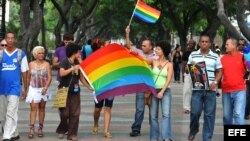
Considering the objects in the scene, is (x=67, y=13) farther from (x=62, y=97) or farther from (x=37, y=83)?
(x=62, y=97)

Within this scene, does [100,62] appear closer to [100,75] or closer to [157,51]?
[100,75]

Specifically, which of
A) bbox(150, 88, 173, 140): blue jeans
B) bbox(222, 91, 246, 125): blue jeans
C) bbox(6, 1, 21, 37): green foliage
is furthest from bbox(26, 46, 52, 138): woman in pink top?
bbox(6, 1, 21, 37): green foliage

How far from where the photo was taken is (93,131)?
37.0 ft

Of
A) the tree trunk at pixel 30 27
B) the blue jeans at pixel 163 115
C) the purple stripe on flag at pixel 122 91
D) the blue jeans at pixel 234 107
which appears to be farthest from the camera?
the tree trunk at pixel 30 27

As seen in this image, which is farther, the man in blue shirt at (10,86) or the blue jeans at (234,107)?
the man in blue shirt at (10,86)

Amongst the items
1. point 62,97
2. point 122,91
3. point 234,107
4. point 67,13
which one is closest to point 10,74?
point 62,97

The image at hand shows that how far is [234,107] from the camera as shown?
9.84m

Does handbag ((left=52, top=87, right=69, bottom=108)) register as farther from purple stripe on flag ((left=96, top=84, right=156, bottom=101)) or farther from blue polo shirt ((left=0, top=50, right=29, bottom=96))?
blue polo shirt ((left=0, top=50, right=29, bottom=96))

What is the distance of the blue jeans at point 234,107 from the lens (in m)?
9.75

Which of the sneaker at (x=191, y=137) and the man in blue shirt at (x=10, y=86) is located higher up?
the man in blue shirt at (x=10, y=86)

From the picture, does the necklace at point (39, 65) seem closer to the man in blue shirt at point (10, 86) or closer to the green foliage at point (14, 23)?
the man in blue shirt at point (10, 86)

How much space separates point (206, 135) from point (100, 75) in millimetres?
2165

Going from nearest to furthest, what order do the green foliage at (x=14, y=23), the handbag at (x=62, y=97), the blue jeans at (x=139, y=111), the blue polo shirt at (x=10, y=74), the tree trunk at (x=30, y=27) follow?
the blue polo shirt at (x=10, y=74) < the handbag at (x=62, y=97) < the blue jeans at (x=139, y=111) < the tree trunk at (x=30, y=27) < the green foliage at (x=14, y=23)

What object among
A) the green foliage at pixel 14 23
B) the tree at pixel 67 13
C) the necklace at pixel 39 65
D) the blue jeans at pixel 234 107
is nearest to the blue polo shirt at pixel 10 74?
the necklace at pixel 39 65
